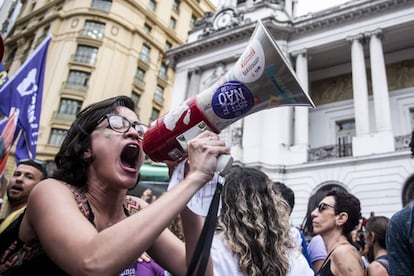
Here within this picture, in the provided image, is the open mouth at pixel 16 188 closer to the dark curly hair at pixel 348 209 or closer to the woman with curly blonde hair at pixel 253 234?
the woman with curly blonde hair at pixel 253 234

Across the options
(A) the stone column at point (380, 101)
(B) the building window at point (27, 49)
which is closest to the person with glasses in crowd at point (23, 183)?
(A) the stone column at point (380, 101)

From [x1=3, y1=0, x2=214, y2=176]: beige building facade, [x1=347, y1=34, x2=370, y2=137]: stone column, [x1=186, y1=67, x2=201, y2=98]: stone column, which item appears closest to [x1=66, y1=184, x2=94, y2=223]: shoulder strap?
[x1=347, y1=34, x2=370, y2=137]: stone column

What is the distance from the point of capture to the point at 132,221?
106 centimetres

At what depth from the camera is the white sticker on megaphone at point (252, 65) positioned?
1629mm

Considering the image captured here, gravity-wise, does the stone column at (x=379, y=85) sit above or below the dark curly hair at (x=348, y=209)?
above

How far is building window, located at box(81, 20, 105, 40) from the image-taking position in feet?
92.6

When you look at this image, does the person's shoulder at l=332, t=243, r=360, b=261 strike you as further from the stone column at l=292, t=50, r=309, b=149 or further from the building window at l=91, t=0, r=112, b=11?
the building window at l=91, t=0, r=112, b=11

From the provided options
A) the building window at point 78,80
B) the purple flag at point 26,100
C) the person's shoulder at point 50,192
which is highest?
the building window at point 78,80

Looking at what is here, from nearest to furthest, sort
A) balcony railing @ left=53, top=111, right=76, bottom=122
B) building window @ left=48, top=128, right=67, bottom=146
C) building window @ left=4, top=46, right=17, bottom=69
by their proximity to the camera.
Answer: building window @ left=48, top=128, right=67, bottom=146 < balcony railing @ left=53, top=111, right=76, bottom=122 < building window @ left=4, top=46, right=17, bottom=69

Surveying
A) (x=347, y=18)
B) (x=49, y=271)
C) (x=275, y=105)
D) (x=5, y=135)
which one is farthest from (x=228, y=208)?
(x=347, y=18)

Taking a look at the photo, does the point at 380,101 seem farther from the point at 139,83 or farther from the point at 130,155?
the point at 139,83

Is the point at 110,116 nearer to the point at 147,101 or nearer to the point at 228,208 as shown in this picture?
the point at 228,208

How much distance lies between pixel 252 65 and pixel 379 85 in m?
15.9

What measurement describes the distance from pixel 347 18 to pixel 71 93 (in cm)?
2032
